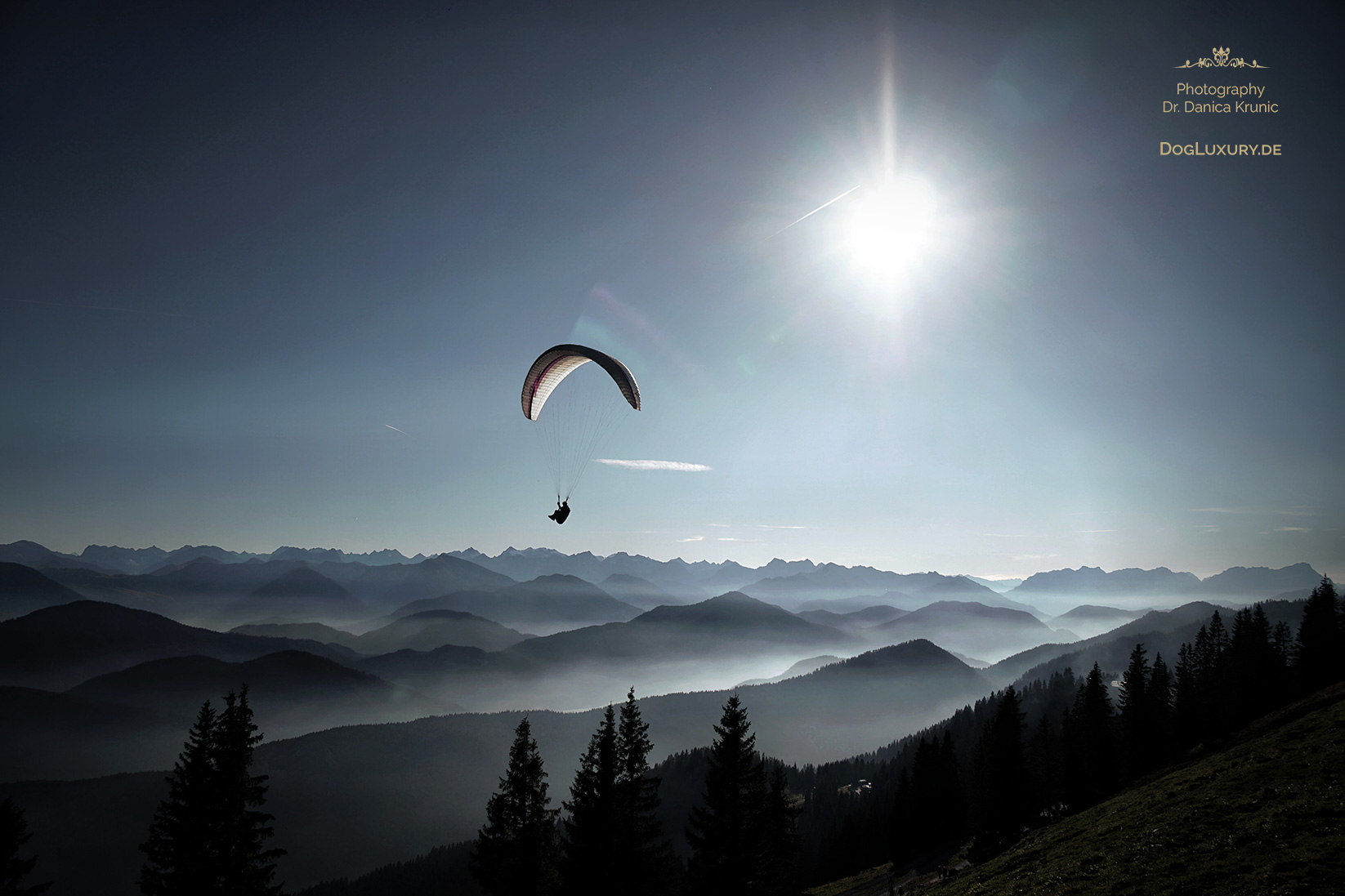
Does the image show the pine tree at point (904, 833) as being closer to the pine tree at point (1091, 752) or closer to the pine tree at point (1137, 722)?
the pine tree at point (1091, 752)

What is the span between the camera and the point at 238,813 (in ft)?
61.5

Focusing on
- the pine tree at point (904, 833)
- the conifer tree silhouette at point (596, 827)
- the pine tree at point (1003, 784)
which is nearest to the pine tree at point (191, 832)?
the conifer tree silhouette at point (596, 827)

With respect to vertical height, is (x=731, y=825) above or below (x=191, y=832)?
below

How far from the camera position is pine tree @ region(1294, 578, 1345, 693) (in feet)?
141

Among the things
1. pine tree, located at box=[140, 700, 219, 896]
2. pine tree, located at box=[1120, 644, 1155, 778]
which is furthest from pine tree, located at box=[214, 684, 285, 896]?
pine tree, located at box=[1120, 644, 1155, 778]

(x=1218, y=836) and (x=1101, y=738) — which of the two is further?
(x=1101, y=738)

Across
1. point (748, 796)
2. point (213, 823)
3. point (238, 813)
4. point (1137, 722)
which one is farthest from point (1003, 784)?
point (213, 823)

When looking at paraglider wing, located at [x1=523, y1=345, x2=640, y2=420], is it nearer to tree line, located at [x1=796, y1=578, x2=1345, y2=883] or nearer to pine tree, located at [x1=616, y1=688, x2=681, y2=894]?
pine tree, located at [x1=616, y1=688, x2=681, y2=894]

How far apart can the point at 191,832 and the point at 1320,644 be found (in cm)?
7330

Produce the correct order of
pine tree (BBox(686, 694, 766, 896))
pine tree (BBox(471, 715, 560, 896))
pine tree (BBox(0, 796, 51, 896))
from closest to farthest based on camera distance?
pine tree (BBox(0, 796, 51, 896)) → pine tree (BBox(471, 715, 560, 896)) → pine tree (BBox(686, 694, 766, 896))

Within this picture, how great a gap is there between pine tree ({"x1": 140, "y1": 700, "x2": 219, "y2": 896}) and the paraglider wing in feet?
61.2

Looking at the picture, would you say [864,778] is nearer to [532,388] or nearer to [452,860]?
[452,860]

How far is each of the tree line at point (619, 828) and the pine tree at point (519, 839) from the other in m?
0.03

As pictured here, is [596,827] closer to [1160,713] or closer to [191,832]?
[191,832]
